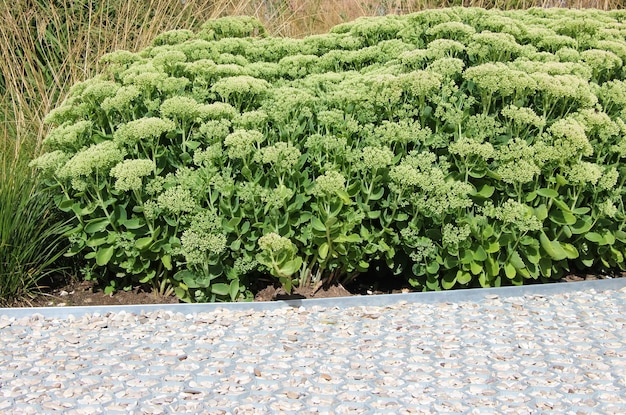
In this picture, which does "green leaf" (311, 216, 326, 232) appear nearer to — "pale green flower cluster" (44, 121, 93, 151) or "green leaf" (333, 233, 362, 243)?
"green leaf" (333, 233, 362, 243)

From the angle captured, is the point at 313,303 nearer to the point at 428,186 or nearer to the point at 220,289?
the point at 220,289

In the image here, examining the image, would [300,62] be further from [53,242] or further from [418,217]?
[53,242]

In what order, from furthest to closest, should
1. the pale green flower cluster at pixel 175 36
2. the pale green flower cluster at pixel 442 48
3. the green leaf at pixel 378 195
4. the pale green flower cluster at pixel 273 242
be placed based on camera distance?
1. the pale green flower cluster at pixel 175 36
2. the pale green flower cluster at pixel 442 48
3. the green leaf at pixel 378 195
4. the pale green flower cluster at pixel 273 242

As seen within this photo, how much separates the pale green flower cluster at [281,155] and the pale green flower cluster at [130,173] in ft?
1.92

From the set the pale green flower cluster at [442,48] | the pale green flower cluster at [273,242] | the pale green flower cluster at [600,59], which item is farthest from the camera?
the pale green flower cluster at [600,59]

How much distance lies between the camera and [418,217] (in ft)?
14.0

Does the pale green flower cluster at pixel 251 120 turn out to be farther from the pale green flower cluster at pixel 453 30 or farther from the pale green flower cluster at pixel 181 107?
the pale green flower cluster at pixel 453 30

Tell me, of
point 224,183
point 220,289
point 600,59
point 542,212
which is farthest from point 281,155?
point 600,59

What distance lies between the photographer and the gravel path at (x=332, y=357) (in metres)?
3.05

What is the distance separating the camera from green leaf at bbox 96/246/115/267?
4207 mm

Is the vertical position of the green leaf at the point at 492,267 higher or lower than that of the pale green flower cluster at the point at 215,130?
lower

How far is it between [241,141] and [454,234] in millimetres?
1242

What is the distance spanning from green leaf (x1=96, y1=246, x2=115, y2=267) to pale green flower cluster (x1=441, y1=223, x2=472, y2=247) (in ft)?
5.99

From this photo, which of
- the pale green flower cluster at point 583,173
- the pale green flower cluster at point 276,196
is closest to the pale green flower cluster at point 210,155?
the pale green flower cluster at point 276,196
